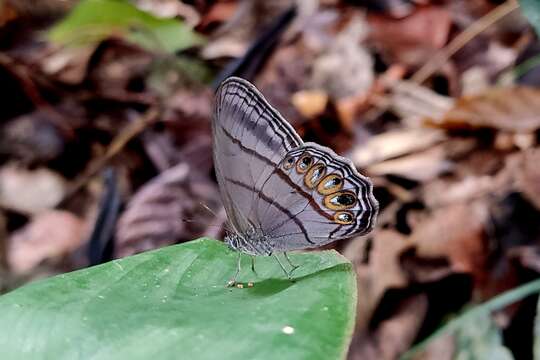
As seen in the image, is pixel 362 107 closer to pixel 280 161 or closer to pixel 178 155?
pixel 178 155

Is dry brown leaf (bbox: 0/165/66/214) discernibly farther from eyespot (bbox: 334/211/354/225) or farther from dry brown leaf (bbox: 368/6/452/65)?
eyespot (bbox: 334/211/354/225)

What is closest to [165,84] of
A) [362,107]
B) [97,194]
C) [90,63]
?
[90,63]

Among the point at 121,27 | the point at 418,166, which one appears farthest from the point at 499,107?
the point at 121,27

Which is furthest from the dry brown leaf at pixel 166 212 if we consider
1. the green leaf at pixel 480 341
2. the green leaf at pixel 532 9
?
the green leaf at pixel 532 9

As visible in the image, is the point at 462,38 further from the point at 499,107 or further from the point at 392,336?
the point at 392,336

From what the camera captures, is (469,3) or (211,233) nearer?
(211,233)

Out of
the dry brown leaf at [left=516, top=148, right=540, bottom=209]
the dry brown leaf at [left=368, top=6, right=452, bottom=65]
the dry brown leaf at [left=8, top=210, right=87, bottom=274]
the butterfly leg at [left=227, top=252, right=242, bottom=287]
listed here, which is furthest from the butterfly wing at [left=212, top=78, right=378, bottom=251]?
the dry brown leaf at [left=368, top=6, right=452, bottom=65]
